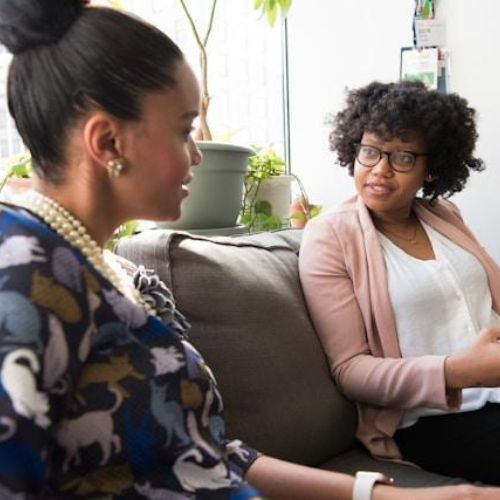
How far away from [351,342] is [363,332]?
39 millimetres

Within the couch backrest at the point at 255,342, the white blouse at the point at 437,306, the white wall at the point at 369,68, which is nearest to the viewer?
the couch backrest at the point at 255,342

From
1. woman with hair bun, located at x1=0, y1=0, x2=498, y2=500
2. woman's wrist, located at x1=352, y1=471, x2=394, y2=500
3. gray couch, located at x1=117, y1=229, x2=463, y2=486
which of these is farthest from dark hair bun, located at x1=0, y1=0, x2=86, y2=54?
woman's wrist, located at x1=352, y1=471, x2=394, y2=500

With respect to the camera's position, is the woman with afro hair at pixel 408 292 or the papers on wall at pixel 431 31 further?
the papers on wall at pixel 431 31

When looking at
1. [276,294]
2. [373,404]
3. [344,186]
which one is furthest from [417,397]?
[344,186]

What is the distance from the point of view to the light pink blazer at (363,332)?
1.09 metres

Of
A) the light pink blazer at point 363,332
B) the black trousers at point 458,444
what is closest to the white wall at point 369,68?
the light pink blazer at point 363,332

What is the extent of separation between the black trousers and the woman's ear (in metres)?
0.86

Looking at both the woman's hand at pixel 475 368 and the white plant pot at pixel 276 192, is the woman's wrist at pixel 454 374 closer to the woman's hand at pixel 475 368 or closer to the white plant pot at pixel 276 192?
the woman's hand at pixel 475 368

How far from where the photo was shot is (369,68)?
201cm

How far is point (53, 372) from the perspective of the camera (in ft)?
1.64

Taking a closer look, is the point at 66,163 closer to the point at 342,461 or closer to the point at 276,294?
the point at 276,294

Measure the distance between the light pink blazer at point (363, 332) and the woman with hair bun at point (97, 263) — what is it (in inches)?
20.4

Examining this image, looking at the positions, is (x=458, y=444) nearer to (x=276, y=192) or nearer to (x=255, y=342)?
(x=255, y=342)

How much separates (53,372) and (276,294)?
647 mm
